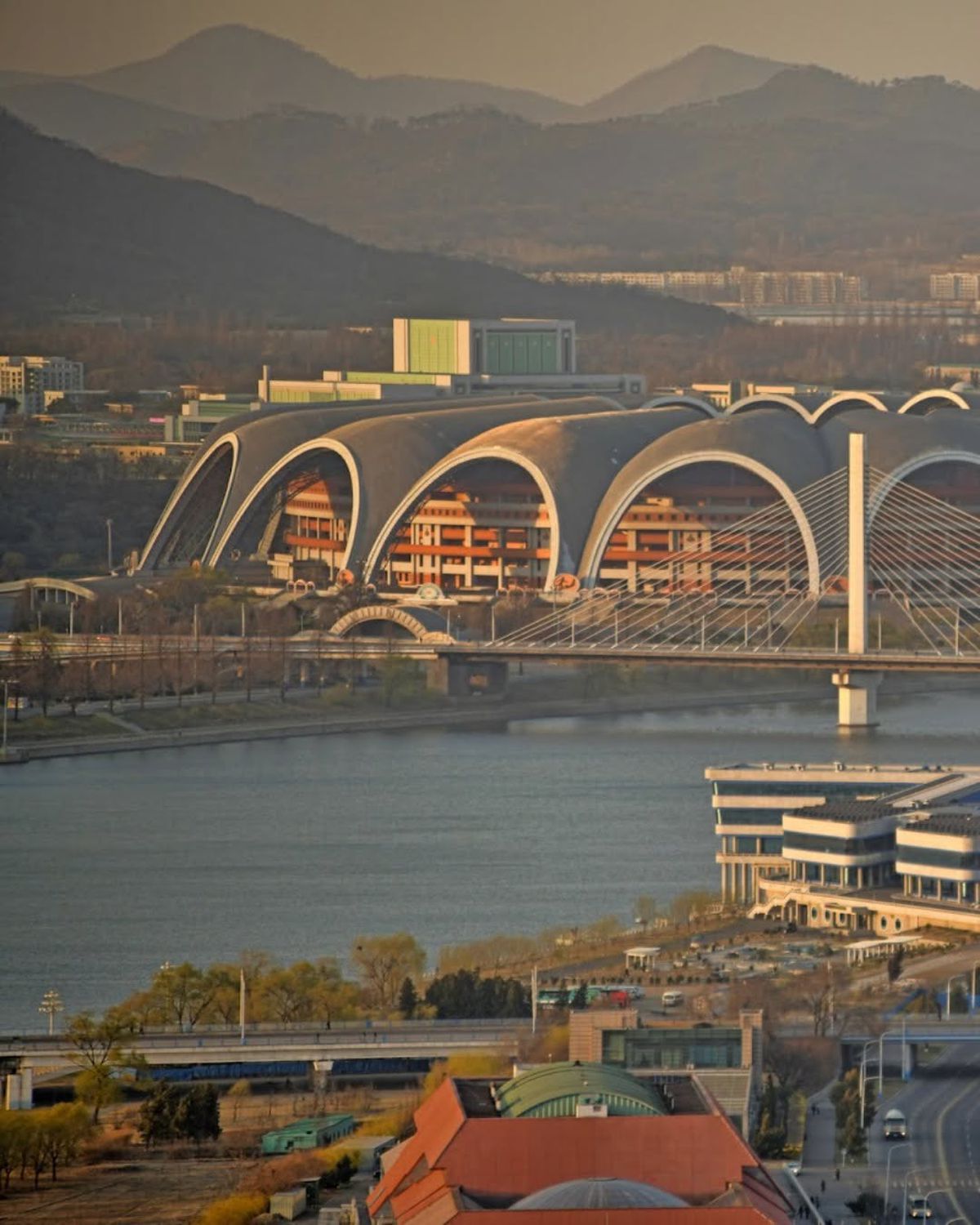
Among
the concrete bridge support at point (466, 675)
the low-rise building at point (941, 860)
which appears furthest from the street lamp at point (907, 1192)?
the concrete bridge support at point (466, 675)

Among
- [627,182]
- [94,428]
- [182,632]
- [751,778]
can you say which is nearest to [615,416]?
[182,632]

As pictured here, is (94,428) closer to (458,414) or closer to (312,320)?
(458,414)

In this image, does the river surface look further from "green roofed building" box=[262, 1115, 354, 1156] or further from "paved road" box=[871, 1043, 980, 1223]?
"paved road" box=[871, 1043, 980, 1223]

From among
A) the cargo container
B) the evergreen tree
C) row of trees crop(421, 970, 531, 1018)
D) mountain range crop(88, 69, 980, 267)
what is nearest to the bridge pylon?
the evergreen tree

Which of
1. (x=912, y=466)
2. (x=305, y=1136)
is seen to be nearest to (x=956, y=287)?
(x=912, y=466)

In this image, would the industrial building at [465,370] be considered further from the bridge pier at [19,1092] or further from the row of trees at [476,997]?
the bridge pier at [19,1092]

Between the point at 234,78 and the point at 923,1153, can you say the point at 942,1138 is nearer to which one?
the point at 923,1153

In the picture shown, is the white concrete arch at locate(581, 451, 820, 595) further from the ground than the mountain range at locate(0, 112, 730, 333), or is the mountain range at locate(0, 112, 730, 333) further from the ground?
the mountain range at locate(0, 112, 730, 333)

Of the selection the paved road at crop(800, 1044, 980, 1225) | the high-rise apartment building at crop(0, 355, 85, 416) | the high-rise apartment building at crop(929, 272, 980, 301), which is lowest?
the paved road at crop(800, 1044, 980, 1225)
